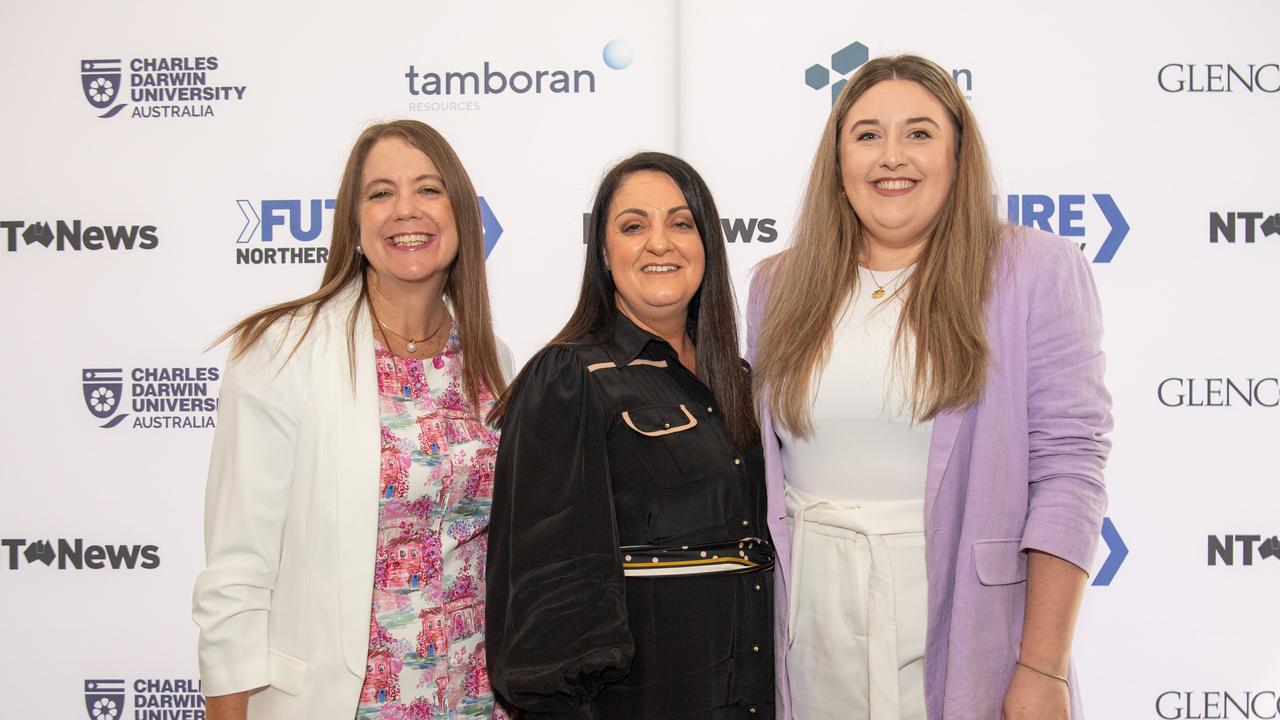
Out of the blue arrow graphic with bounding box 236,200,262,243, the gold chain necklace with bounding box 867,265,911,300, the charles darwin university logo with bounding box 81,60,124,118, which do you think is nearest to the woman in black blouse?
the gold chain necklace with bounding box 867,265,911,300

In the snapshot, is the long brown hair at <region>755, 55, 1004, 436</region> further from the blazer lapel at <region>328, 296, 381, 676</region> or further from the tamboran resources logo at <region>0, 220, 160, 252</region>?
the tamboran resources logo at <region>0, 220, 160, 252</region>

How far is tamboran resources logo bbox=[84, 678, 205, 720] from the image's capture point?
329cm

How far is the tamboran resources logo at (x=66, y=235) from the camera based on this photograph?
10.7 feet

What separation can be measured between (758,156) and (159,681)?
9.37 feet

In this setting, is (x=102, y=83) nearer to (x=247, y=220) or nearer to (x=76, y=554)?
(x=247, y=220)

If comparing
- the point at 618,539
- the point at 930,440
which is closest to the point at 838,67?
the point at 930,440

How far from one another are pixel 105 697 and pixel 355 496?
2227 millimetres

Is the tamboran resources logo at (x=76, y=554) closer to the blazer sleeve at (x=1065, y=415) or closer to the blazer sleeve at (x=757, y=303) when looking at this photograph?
the blazer sleeve at (x=757, y=303)

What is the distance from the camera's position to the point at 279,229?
3.22 m

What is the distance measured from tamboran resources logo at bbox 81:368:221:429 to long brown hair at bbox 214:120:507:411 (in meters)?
1.40

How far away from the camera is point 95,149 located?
328 centimetres

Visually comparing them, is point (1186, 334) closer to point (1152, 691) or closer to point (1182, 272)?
point (1182, 272)

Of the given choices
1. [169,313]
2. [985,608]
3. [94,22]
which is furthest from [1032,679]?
[94,22]

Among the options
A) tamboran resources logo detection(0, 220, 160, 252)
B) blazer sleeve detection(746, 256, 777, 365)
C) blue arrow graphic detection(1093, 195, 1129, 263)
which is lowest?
blazer sleeve detection(746, 256, 777, 365)
